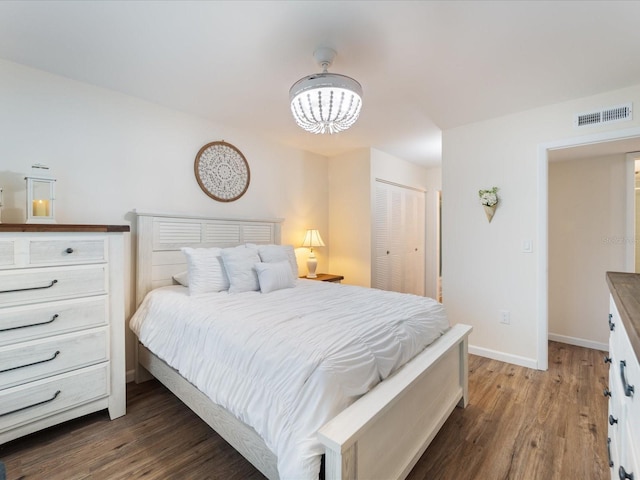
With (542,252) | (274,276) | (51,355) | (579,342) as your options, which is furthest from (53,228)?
(579,342)

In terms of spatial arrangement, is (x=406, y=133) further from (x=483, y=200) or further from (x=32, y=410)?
(x=32, y=410)

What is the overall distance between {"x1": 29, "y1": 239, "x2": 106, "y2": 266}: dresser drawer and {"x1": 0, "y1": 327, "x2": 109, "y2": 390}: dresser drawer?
1.50ft

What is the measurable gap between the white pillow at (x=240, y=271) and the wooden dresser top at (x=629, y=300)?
2159mm

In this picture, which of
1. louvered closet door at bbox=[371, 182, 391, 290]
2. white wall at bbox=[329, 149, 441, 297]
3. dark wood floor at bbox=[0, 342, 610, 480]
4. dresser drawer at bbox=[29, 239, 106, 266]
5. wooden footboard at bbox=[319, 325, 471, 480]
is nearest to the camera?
wooden footboard at bbox=[319, 325, 471, 480]

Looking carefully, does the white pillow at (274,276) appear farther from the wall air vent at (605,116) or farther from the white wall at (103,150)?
the wall air vent at (605,116)

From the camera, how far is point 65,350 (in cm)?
182

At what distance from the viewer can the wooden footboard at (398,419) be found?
3.49 feet

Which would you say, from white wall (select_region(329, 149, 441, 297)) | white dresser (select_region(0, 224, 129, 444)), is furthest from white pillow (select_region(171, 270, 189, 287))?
white wall (select_region(329, 149, 441, 297))

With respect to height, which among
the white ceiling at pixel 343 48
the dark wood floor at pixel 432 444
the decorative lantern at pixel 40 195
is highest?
the white ceiling at pixel 343 48

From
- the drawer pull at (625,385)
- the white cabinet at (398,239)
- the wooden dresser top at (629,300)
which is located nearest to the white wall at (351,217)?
the white cabinet at (398,239)

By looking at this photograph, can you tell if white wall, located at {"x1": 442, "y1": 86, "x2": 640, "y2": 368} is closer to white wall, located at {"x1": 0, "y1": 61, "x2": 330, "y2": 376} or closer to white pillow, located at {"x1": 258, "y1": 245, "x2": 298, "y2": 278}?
white pillow, located at {"x1": 258, "y1": 245, "x2": 298, "y2": 278}

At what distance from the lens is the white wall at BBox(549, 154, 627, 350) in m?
3.04

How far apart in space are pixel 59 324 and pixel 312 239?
262 cm

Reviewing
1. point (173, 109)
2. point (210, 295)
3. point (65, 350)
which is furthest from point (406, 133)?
point (65, 350)
